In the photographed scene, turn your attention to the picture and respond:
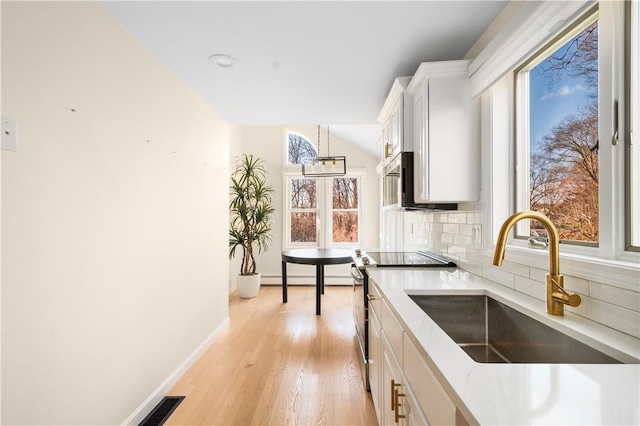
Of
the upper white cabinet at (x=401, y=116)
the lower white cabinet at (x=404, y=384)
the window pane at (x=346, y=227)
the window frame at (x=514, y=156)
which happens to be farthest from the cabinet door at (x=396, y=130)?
the window pane at (x=346, y=227)

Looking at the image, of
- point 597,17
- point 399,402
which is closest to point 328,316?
point 399,402

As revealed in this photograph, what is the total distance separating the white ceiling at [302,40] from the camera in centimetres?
158

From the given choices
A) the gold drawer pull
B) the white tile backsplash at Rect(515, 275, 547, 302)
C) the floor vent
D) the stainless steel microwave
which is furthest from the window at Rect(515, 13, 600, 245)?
the floor vent

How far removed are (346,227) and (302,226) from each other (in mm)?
837

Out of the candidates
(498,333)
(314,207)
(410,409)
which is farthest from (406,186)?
(314,207)

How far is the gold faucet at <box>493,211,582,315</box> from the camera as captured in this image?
3.35ft

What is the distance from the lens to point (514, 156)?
5.37 ft

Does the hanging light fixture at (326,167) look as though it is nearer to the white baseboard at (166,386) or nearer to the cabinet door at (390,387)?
the white baseboard at (166,386)

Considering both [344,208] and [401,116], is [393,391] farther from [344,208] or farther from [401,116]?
[344,208]

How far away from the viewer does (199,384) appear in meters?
2.29

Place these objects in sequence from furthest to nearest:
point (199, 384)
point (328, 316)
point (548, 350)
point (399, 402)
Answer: point (328, 316) → point (199, 384) → point (399, 402) → point (548, 350)

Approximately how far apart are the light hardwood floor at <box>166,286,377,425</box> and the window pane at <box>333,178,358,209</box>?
7.56 feet

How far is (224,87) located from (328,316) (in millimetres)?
2906

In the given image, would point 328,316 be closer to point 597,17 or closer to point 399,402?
point 399,402
